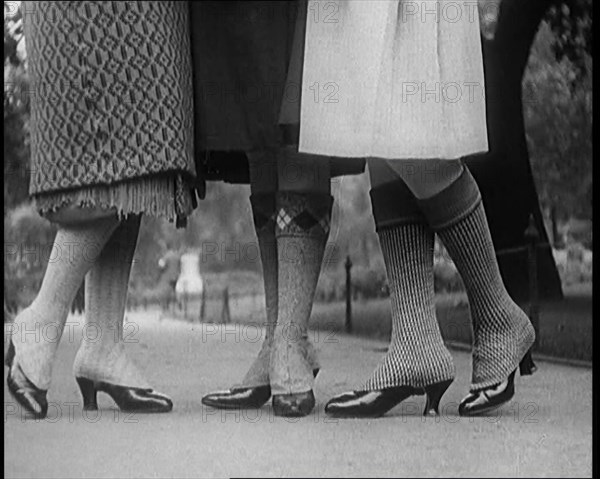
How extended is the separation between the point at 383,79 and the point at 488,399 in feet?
1.46

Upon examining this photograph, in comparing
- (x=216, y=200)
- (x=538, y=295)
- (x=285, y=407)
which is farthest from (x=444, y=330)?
(x=216, y=200)

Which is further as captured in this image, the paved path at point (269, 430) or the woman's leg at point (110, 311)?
the woman's leg at point (110, 311)

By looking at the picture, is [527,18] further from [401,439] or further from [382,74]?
[401,439]

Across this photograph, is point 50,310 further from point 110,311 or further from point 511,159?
point 511,159

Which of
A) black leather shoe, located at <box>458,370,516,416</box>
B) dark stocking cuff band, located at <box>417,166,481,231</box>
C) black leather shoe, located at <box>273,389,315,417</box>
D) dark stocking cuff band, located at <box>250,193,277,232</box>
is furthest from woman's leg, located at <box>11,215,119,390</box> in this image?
black leather shoe, located at <box>458,370,516,416</box>

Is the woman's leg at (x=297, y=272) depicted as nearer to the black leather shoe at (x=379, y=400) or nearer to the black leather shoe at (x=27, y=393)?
the black leather shoe at (x=379, y=400)

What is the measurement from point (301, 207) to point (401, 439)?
332mm

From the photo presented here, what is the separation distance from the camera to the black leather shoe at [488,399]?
5.45 ft

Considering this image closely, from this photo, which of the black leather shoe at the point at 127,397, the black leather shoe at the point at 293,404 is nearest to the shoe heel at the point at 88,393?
the black leather shoe at the point at 127,397

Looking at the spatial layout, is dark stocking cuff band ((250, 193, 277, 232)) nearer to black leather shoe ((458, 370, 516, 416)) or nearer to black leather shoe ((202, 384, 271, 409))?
black leather shoe ((202, 384, 271, 409))

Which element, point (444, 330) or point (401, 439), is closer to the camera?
point (401, 439)

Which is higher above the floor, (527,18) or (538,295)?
(527,18)

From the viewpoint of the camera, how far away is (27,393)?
1.70 m

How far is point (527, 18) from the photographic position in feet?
5.48
